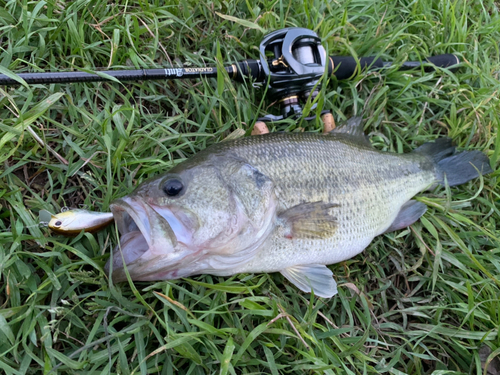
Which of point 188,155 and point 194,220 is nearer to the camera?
point 194,220

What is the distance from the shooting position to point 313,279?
2.20 meters

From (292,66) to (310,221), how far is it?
46.0 inches

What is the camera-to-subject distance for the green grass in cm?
195

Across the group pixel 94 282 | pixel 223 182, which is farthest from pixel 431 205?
pixel 94 282

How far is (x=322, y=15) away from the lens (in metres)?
3.07

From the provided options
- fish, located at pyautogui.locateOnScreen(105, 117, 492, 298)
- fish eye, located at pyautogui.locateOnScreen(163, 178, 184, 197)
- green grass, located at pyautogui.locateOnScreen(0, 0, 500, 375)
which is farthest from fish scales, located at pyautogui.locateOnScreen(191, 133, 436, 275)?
fish eye, located at pyautogui.locateOnScreen(163, 178, 184, 197)

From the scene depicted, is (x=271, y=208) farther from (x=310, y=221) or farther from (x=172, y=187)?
(x=172, y=187)

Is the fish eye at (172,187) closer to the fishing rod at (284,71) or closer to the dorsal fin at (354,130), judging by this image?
the fishing rod at (284,71)

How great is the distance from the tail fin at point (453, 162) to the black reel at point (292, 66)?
113cm

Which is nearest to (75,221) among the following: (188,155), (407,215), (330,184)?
(188,155)

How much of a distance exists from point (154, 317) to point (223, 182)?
0.96 metres

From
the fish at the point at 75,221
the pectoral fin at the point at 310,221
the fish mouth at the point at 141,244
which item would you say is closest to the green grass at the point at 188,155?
the fish at the point at 75,221

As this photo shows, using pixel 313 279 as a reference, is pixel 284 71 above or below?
above

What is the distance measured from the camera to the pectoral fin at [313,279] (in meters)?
2.18
